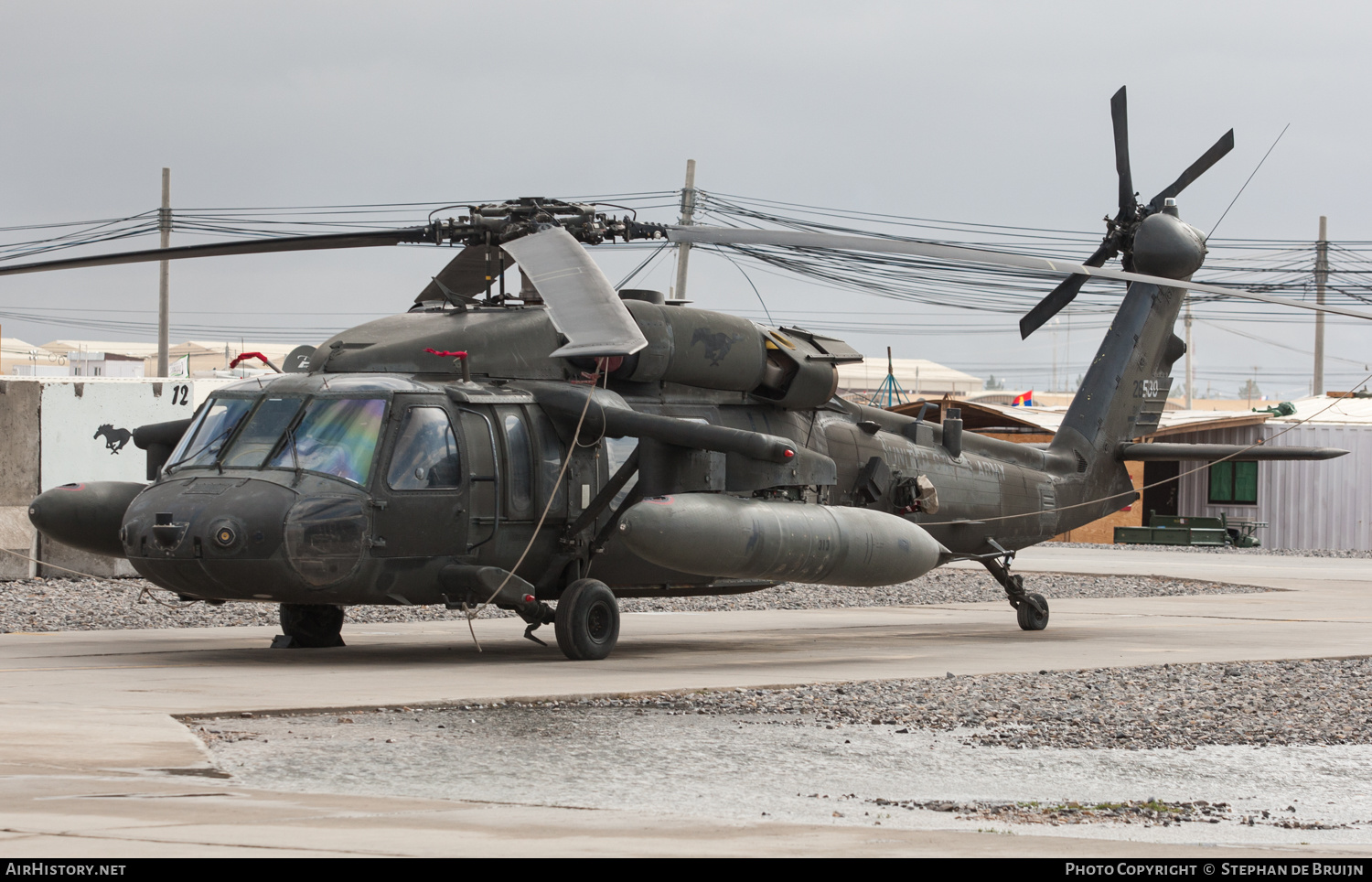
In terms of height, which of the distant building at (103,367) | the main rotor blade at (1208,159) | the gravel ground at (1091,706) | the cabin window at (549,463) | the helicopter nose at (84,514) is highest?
the main rotor blade at (1208,159)

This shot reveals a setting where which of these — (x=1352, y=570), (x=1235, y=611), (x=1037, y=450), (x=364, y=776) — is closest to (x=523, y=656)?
(x=364, y=776)

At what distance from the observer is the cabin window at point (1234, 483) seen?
39.3m

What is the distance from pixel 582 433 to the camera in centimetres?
1280

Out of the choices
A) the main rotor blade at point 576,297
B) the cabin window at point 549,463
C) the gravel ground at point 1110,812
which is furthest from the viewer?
the cabin window at point 549,463

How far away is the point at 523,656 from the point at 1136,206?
360 inches

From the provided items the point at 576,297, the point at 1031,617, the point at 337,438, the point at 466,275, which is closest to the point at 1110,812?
the point at 576,297

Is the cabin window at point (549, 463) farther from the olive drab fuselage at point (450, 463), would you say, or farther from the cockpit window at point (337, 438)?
the cockpit window at point (337, 438)

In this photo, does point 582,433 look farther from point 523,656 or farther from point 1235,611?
point 1235,611

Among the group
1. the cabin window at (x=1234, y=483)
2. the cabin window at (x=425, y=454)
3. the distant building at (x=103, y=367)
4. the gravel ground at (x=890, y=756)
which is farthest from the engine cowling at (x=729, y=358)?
the distant building at (x=103, y=367)

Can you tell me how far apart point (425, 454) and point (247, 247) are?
2.45 m

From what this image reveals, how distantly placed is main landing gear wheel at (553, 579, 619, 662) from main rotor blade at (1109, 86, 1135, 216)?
24.6ft

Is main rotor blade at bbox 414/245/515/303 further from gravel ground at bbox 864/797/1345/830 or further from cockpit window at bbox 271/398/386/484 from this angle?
gravel ground at bbox 864/797/1345/830

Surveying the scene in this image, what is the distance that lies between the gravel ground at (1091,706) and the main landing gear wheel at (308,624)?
4.68m

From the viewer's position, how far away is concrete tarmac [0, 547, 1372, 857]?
16.6ft
